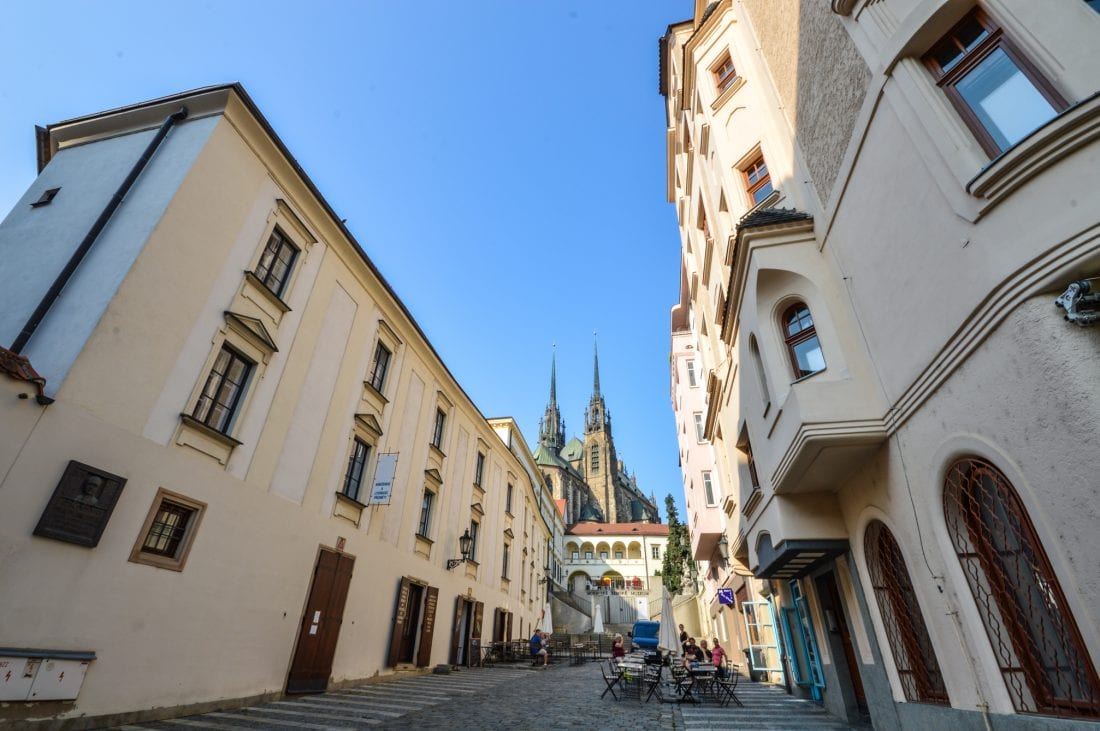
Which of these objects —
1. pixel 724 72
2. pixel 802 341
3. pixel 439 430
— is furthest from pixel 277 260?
pixel 724 72

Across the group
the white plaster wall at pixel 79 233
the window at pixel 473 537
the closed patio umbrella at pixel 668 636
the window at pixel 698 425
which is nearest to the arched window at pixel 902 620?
the closed patio umbrella at pixel 668 636

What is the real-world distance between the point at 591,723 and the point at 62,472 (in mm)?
8652

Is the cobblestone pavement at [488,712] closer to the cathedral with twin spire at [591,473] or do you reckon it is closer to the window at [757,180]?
the window at [757,180]

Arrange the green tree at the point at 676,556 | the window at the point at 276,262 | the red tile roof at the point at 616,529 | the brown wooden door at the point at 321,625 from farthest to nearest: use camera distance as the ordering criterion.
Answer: the red tile roof at the point at 616,529, the green tree at the point at 676,556, the window at the point at 276,262, the brown wooden door at the point at 321,625

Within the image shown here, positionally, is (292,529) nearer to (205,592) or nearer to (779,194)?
(205,592)

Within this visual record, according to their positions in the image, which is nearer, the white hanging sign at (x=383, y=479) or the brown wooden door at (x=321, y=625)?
the brown wooden door at (x=321, y=625)

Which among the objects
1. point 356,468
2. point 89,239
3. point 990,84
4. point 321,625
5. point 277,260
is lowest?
point 321,625

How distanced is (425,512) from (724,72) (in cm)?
1636

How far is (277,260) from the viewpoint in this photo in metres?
11.4

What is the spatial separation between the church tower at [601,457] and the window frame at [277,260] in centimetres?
7624

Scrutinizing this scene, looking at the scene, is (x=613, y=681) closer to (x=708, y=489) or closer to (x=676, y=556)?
(x=708, y=489)

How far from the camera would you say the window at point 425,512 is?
17.0m

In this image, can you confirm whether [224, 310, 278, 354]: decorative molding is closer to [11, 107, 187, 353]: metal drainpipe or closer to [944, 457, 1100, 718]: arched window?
[11, 107, 187, 353]: metal drainpipe

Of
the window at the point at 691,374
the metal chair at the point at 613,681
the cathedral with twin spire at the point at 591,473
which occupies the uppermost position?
the cathedral with twin spire at the point at 591,473
